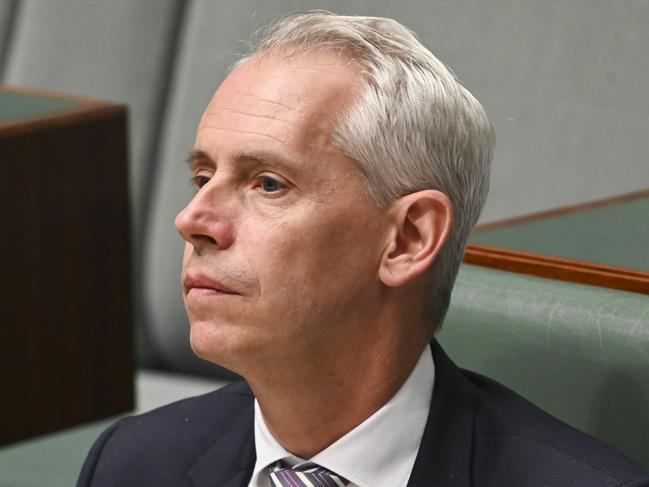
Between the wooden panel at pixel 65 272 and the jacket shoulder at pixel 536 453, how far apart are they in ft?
2.24

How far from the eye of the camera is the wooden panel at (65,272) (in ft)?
4.42

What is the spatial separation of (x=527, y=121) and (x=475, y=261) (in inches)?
22.4

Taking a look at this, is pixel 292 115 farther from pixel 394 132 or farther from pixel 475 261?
pixel 475 261

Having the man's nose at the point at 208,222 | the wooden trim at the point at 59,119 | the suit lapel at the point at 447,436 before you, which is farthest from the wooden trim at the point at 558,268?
the wooden trim at the point at 59,119

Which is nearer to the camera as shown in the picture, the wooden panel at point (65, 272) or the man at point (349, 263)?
the man at point (349, 263)

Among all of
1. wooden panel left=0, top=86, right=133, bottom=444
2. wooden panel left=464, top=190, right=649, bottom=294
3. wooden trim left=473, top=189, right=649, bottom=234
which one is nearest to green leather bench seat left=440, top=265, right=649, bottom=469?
wooden panel left=464, top=190, right=649, bottom=294

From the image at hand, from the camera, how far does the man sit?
2.40ft

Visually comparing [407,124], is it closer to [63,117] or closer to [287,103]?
[287,103]

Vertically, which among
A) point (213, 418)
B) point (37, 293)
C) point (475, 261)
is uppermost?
point (475, 261)

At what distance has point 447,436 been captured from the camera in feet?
2.47

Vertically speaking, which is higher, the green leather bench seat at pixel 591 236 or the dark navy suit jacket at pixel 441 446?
the green leather bench seat at pixel 591 236

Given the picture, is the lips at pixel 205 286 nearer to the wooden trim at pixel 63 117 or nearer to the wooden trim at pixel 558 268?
the wooden trim at pixel 558 268

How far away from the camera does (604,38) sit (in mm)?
1385

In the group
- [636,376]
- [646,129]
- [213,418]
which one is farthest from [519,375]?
[646,129]
